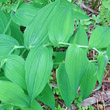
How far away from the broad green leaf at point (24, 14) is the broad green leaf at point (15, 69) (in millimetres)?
136

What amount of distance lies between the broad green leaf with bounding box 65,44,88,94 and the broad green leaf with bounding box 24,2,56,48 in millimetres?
93

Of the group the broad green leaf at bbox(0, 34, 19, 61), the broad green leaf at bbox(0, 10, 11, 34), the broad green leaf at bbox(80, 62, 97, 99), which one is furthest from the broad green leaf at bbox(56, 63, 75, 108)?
the broad green leaf at bbox(0, 10, 11, 34)

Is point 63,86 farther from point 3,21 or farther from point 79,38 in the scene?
point 3,21

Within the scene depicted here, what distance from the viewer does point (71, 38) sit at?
588mm

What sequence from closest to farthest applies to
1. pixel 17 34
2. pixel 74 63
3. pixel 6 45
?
pixel 74 63
pixel 6 45
pixel 17 34

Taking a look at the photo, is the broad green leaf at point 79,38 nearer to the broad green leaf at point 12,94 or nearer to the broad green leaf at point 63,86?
the broad green leaf at point 63,86

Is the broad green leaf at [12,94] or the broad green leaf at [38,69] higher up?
the broad green leaf at [38,69]

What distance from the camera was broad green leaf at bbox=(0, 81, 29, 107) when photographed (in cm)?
54

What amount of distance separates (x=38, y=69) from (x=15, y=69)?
0.07 m

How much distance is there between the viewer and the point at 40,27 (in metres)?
0.57

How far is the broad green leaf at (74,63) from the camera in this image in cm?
49

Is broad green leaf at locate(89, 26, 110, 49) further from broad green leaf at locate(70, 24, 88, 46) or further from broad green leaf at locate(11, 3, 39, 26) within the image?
broad green leaf at locate(11, 3, 39, 26)

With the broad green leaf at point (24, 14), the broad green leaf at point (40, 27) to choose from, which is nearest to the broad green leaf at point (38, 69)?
the broad green leaf at point (40, 27)

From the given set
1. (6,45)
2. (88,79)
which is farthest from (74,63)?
(6,45)
